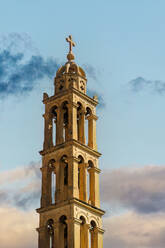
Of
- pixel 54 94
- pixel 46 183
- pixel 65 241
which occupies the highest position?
pixel 54 94

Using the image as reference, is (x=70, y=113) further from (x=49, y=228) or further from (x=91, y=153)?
(x=49, y=228)

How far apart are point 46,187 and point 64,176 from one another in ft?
6.54

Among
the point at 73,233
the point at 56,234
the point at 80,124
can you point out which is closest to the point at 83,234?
the point at 73,233

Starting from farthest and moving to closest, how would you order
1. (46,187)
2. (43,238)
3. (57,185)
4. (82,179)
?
(46,187) < (82,179) < (57,185) < (43,238)

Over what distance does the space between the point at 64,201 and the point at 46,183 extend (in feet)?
12.2

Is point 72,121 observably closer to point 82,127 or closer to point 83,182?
point 82,127

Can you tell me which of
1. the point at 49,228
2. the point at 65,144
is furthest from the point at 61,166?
the point at 49,228

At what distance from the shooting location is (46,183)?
196 ft

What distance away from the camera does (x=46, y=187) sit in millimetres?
59531

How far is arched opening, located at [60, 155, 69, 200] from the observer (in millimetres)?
58562

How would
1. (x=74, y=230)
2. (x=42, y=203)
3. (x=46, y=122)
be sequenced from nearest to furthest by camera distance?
(x=74, y=230) → (x=42, y=203) → (x=46, y=122)

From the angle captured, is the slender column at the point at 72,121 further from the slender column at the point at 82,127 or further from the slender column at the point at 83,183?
the slender column at the point at 83,183

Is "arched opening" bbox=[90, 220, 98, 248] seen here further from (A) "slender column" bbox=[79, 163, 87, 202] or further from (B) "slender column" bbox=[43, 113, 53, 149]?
(B) "slender column" bbox=[43, 113, 53, 149]

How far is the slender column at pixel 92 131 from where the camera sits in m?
62.2
